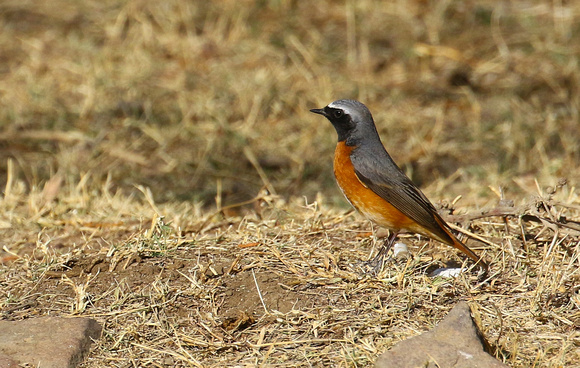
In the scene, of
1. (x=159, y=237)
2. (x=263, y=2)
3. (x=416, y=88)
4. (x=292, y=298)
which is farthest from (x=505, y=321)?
(x=263, y=2)

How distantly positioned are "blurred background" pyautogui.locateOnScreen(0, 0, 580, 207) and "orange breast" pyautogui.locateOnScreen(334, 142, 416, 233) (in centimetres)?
170

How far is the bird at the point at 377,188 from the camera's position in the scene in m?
5.22

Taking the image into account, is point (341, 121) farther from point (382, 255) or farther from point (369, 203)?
point (382, 255)

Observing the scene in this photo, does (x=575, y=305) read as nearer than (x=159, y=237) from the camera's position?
Yes

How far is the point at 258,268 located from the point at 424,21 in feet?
22.6

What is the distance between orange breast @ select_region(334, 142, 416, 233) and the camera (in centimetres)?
536

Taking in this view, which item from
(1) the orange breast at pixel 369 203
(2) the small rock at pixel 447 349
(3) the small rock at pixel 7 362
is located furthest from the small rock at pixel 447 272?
(3) the small rock at pixel 7 362

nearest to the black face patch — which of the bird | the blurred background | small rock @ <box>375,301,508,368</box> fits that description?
the bird

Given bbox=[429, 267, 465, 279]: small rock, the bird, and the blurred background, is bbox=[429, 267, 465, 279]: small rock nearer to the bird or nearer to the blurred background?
the bird

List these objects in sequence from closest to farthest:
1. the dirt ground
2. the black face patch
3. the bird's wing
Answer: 1. the dirt ground
2. the bird's wing
3. the black face patch

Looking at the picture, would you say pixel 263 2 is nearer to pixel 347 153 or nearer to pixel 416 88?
pixel 416 88

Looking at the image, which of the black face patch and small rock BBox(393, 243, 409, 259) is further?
the black face patch

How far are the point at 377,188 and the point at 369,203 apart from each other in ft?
0.42

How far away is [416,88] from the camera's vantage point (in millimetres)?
9984
